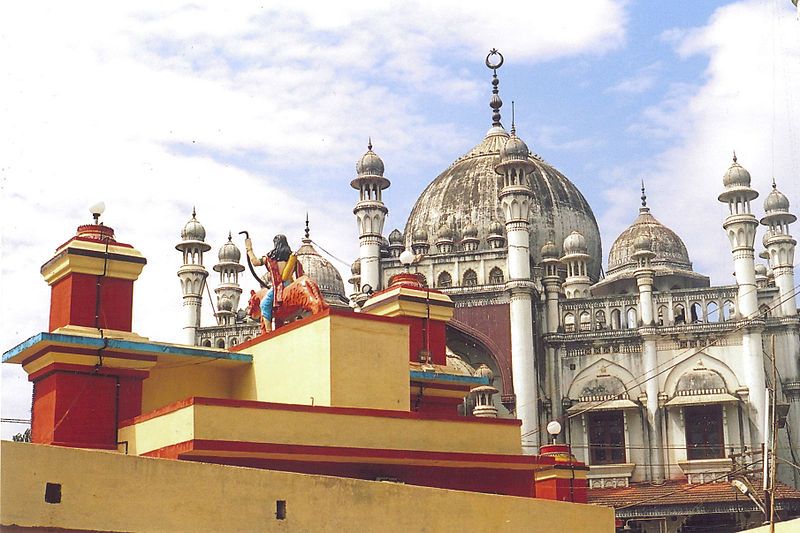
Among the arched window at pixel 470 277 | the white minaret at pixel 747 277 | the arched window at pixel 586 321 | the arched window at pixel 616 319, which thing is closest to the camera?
the white minaret at pixel 747 277

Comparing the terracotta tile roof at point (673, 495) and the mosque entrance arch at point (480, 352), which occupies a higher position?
the mosque entrance arch at point (480, 352)

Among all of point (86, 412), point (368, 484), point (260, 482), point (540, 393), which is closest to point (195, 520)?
point (260, 482)

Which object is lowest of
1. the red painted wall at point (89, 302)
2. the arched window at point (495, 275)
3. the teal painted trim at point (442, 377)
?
the teal painted trim at point (442, 377)

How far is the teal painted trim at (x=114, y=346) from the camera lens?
1600cm

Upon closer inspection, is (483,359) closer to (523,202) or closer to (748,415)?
(523,202)

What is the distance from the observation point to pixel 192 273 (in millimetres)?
44594

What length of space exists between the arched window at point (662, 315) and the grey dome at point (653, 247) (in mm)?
8143

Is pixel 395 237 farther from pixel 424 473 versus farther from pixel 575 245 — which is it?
pixel 424 473

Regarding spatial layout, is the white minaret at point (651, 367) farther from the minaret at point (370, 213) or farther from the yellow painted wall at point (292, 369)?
the yellow painted wall at point (292, 369)

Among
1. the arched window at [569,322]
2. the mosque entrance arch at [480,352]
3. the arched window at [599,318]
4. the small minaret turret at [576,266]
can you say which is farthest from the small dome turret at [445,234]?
the arched window at [599,318]

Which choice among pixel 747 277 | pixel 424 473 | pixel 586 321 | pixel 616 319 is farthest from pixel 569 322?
pixel 424 473

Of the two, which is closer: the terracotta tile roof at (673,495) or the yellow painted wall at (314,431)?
the yellow painted wall at (314,431)

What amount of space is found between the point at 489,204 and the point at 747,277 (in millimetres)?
12221

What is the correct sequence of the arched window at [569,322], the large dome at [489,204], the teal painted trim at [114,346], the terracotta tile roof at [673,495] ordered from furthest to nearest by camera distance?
the large dome at [489,204] < the arched window at [569,322] < the terracotta tile roof at [673,495] < the teal painted trim at [114,346]
